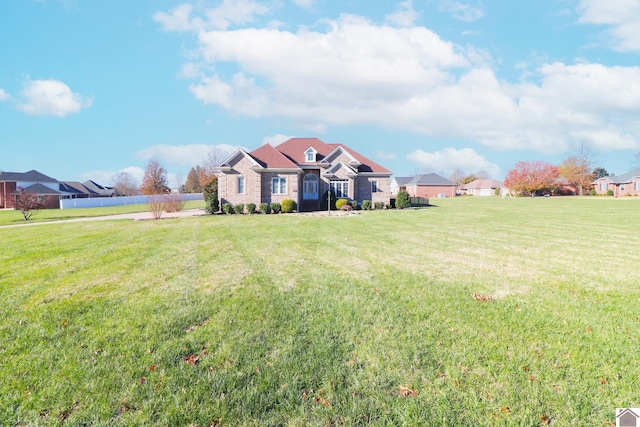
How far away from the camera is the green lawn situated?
9.60 ft

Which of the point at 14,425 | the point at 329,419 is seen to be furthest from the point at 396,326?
the point at 14,425

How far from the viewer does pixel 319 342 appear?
13.3ft

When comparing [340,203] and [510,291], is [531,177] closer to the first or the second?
[340,203]

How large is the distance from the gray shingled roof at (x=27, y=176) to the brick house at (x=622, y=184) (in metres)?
111

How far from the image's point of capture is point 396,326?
14.7 ft

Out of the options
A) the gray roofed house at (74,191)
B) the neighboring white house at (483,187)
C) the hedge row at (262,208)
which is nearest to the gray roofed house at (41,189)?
the gray roofed house at (74,191)

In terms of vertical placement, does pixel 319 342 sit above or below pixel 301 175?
below

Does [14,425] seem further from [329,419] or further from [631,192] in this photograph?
[631,192]

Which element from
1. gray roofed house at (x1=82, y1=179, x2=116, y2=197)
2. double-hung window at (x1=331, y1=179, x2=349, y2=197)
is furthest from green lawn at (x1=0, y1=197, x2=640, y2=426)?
gray roofed house at (x1=82, y1=179, x2=116, y2=197)

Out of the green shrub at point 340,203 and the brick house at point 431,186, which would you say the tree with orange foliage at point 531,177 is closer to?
the brick house at point 431,186

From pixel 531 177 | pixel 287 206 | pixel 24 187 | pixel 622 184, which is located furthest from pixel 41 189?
pixel 622 184

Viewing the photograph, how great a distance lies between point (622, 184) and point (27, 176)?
113139mm

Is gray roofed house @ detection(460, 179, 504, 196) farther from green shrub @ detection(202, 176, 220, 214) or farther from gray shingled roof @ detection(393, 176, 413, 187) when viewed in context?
green shrub @ detection(202, 176, 220, 214)

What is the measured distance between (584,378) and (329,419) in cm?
276
